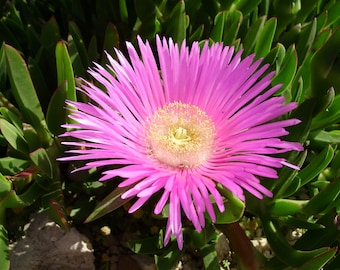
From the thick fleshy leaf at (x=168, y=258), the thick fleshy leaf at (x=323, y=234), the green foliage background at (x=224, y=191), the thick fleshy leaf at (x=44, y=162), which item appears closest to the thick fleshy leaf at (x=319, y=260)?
the green foliage background at (x=224, y=191)

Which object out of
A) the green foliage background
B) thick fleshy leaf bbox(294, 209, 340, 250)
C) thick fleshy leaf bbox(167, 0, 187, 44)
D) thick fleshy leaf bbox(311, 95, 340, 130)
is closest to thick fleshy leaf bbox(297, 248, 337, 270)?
the green foliage background

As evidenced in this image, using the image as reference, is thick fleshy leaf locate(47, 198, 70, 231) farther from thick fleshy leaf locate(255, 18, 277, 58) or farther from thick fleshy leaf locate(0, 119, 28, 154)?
thick fleshy leaf locate(255, 18, 277, 58)

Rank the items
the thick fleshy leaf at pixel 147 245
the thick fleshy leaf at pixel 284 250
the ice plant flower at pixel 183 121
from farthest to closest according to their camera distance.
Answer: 1. the thick fleshy leaf at pixel 147 245
2. the thick fleshy leaf at pixel 284 250
3. the ice plant flower at pixel 183 121

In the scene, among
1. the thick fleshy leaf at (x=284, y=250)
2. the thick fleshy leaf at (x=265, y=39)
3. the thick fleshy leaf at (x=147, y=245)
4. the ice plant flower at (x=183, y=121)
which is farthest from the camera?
the thick fleshy leaf at (x=265, y=39)

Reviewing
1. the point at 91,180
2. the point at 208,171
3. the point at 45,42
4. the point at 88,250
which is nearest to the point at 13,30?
the point at 45,42

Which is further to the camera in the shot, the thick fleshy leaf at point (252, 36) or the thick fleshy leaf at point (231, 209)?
the thick fleshy leaf at point (252, 36)

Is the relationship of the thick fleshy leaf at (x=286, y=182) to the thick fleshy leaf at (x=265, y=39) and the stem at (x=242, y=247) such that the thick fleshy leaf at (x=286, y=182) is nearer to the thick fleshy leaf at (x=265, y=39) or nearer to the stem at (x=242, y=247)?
the stem at (x=242, y=247)
